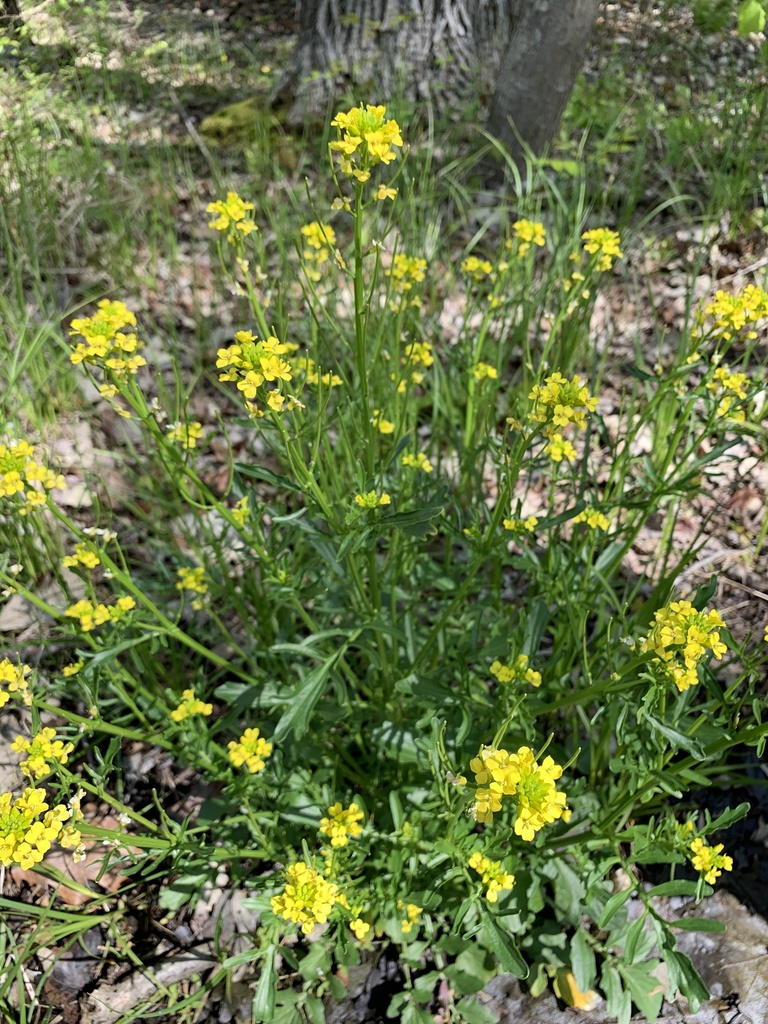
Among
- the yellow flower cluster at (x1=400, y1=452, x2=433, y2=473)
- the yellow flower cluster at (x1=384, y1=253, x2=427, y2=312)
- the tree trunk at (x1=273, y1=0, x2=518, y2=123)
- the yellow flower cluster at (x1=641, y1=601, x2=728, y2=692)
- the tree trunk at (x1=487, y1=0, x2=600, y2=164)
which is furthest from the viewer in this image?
the tree trunk at (x1=273, y1=0, x2=518, y2=123)

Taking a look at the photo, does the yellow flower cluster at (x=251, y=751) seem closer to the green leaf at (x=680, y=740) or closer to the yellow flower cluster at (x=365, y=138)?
the green leaf at (x=680, y=740)

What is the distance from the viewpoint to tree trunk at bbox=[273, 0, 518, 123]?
4090mm

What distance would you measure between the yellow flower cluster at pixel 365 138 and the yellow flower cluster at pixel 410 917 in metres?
1.50

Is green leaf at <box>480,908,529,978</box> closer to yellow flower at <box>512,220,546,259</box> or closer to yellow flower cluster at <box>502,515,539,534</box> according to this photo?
yellow flower cluster at <box>502,515,539,534</box>

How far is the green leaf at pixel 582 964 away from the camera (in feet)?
5.35

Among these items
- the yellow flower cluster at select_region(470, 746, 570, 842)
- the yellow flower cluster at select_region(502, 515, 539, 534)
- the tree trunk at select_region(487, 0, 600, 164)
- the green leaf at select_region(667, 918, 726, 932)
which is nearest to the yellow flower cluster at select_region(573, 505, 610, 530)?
the yellow flower cluster at select_region(502, 515, 539, 534)

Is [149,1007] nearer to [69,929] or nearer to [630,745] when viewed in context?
[69,929]

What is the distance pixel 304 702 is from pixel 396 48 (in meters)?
4.01

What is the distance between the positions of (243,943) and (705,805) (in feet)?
4.24

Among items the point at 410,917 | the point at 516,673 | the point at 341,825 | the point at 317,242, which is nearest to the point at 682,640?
the point at 516,673

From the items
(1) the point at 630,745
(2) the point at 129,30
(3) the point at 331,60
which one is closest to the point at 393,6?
(3) the point at 331,60

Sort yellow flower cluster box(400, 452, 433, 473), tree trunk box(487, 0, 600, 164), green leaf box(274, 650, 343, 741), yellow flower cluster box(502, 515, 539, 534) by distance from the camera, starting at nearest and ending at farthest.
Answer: green leaf box(274, 650, 343, 741) → yellow flower cluster box(502, 515, 539, 534) → yellow flower cluster box(400, 452, 433, 473) → tree trunk box(487, 0, 600, 164)

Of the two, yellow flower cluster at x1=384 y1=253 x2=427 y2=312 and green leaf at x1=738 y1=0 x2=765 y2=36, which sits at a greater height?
green leaf at x1=738 y1=0 x2=765 y2=36

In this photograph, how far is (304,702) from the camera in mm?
1579
